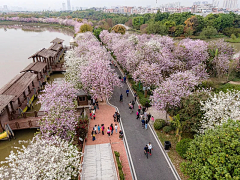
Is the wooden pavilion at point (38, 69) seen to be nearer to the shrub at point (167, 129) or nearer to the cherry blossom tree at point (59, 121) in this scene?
the cherry blossom tree at point (59, 121)

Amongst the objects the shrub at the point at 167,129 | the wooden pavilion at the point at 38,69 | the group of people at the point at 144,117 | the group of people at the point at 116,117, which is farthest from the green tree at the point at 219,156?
the wooden pavilion at the point at 38,69

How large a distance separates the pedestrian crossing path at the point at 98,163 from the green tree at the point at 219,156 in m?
6.41

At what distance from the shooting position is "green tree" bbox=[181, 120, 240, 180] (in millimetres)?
9034

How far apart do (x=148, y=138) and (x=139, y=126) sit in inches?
91.8

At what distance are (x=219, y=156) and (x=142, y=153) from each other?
8.74 meters

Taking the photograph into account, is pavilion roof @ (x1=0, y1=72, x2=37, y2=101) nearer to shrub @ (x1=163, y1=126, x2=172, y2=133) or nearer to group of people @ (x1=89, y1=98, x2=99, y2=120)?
group of people @ (x1=89, y1=98, x2=99, y2=120)

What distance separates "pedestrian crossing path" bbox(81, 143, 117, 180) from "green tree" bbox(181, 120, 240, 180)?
21.0 feet

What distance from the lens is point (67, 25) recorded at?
13162cm

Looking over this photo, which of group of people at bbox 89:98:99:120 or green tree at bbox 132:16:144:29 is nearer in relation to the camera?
group of people at bbox 89:98:99:120

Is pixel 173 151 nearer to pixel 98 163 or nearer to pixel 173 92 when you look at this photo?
pixel 173 92

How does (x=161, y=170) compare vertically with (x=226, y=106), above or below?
below

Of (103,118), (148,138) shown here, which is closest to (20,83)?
(103,118)

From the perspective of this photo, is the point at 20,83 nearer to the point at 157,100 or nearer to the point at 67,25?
the point at 157,100

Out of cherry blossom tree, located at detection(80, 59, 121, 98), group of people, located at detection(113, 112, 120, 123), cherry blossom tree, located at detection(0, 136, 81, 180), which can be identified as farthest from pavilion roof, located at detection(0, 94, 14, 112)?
group of people, located at detection(113, 112, 120, 123)
